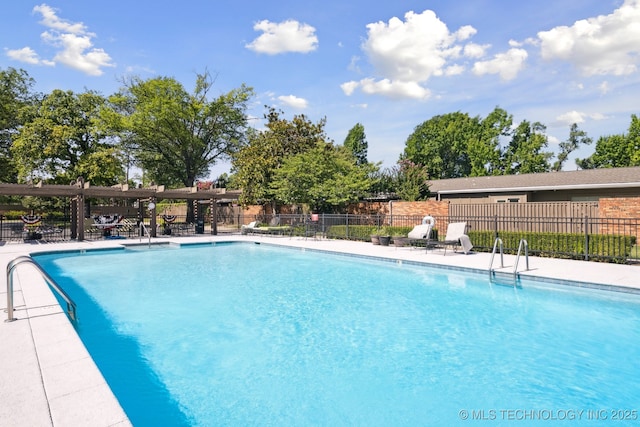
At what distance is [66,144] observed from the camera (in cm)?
2841

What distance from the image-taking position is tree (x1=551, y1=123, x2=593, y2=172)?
42394mm

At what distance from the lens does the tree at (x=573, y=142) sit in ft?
139

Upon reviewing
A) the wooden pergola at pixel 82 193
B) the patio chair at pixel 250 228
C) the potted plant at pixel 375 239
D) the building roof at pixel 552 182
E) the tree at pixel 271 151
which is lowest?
the potted plant at pixel 375 239

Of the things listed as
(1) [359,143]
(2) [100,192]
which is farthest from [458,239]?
(1) [359,143]

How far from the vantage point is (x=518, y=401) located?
3775 millimetres

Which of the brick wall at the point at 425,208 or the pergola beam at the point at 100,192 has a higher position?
the pergola beam at the point at 100,192

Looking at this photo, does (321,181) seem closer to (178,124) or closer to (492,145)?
(178,124)

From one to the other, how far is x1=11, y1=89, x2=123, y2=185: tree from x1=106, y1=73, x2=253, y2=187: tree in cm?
213

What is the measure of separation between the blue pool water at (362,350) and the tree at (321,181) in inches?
500

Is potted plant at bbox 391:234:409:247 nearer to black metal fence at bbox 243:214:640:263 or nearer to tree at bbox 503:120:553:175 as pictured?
black metal fence at bbox 243:214:640:263

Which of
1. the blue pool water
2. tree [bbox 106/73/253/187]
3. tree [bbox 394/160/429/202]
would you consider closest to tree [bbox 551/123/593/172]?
tree [bbox 394/160/429/202]

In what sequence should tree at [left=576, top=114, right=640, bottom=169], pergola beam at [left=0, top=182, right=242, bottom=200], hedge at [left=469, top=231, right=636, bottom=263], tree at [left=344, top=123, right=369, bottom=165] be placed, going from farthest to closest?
tree at [left=344, top=123, right=369, bottom=165]
tree at [left=576, top=114, right=640, bottom=169]
pergola beam at [left=0, top=182, right=242, bottom=200]
hedge at [left=469, top=231, right=636, bottom=263]

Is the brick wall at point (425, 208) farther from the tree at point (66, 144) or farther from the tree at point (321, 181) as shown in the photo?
the tree at point (66, 144)

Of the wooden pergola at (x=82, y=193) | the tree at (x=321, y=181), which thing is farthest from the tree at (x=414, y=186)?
the wooden pergola at (x=82, y=193)
